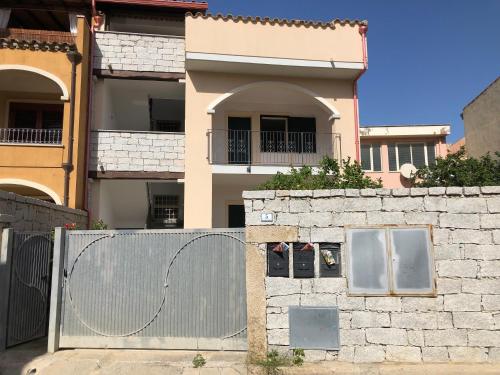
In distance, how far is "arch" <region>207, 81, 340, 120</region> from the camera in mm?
12008

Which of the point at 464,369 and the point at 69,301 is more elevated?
the point at 69,301

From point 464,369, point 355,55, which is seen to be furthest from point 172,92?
point 464,369

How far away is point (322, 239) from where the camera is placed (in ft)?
19.5

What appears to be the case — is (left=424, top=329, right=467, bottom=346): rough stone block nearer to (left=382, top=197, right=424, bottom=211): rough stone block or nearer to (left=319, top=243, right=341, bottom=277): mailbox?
(left=319, top=243, right=341, bottom=277): mailbox

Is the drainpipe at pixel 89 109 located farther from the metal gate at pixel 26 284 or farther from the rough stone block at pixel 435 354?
the rough stone block at pixel 435 354

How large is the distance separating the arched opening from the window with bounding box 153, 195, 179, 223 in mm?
3709

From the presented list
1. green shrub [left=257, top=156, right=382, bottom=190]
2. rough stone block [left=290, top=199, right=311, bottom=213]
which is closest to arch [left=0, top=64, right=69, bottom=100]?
green shrub [left=257, top=156, right=382, bottom=190]

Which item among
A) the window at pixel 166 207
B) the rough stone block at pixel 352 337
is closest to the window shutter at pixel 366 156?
the window at pixel 166 207

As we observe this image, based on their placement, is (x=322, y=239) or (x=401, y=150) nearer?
(x=322, y=239)

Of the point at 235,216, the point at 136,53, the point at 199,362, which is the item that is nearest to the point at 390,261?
the point at 199,362

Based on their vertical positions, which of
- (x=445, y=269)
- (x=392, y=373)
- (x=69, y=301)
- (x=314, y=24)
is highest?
(x=314, y=24)

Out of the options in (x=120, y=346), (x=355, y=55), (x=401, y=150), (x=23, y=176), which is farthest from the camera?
(x=401, y=150)

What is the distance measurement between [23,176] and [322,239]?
8584mm

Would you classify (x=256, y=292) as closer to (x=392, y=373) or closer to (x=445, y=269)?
(x=392, y=373)
